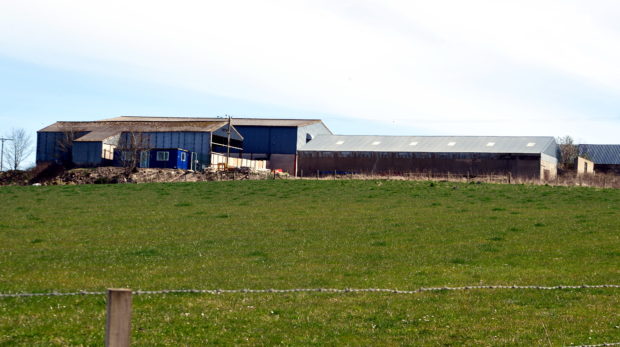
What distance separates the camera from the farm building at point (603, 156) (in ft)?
304

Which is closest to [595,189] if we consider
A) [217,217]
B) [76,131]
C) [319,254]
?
[217,217]

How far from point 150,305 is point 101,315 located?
3.99 ft

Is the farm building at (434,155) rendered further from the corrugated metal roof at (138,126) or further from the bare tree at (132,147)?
the bare tree at (132,147)

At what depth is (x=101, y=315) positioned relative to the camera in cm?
1312

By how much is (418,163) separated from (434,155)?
2.09m

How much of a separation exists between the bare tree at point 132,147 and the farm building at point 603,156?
60.6 meters

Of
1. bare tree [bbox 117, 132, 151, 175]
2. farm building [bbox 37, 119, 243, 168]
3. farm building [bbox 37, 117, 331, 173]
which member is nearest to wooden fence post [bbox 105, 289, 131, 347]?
bare tree [bbox 117, 132, 151, 175]

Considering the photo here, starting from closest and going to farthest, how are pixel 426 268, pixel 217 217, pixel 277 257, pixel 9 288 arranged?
pixel 9 288 < pixel 426 268 < pixel 277 257 < pixel 217 217

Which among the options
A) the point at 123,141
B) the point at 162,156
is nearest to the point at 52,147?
the point at 123,141

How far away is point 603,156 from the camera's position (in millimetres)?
94625

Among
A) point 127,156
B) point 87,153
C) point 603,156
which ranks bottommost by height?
point 127,156

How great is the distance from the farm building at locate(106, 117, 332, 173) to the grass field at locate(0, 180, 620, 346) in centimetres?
4410

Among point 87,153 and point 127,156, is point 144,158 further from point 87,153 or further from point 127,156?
point 87,153

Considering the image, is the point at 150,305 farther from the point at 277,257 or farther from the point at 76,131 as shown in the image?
the point at 76,131
